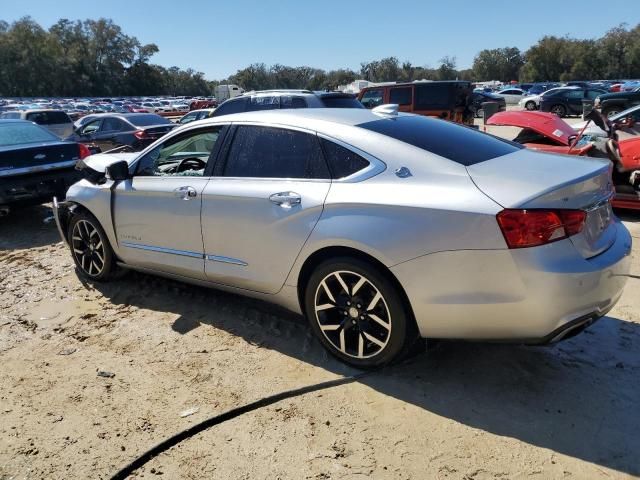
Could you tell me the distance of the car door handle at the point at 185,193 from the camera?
12.4 ft

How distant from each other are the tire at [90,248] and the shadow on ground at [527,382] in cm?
111

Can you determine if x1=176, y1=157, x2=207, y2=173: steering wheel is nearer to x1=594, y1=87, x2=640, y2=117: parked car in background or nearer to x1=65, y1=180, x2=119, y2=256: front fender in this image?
x1=65, y1=180, x2=119, y2=256: front fender

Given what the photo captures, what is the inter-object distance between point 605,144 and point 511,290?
17.5 ft

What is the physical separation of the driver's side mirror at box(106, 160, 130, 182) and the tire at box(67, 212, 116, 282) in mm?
577

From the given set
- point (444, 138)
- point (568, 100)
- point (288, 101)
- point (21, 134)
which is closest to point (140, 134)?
point (288, 101)

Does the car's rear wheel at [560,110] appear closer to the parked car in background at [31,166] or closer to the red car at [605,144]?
the red car at [605,144]

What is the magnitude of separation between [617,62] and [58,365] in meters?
96.4

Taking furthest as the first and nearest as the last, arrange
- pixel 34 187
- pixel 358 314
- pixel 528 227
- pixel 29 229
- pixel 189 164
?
pixel 29 229 → pixel 34 187 → pixel 189 164 → pixel 358 314 → pixel 528 227

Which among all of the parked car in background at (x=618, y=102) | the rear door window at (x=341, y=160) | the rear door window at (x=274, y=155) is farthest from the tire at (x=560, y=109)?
the rear door window at (x=341, y=160)

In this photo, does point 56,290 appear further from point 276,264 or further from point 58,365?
point 276,264

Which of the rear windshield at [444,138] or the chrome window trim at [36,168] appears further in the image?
the chrome window trim at [36,168]

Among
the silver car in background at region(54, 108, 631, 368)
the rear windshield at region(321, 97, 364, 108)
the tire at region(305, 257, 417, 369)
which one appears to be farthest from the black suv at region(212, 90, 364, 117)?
the tire at region(305, 257, 417, 369)

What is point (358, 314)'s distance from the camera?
3.07 meters

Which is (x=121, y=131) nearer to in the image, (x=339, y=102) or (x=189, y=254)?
(x=339, y=102)
